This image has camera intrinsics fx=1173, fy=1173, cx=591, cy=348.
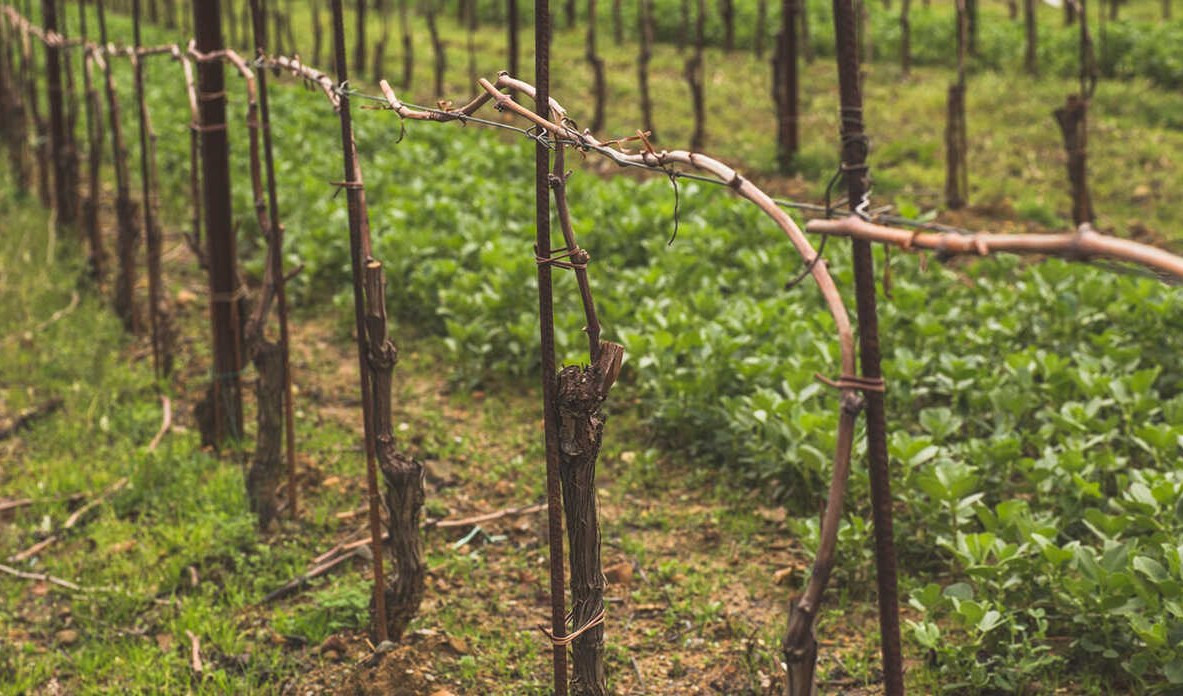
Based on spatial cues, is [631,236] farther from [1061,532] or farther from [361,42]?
[361,42]

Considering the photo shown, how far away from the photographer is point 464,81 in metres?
15.6

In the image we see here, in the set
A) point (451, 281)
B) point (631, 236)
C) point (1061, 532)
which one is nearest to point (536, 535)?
point (1061, 532)

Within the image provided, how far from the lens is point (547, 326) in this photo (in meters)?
2.29

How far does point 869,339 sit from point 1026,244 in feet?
1.28

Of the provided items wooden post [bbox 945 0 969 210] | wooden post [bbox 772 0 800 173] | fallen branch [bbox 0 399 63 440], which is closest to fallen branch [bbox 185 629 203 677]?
fallen branch [bbox 0 399 63 440]

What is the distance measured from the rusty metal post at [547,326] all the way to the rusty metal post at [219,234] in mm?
2429

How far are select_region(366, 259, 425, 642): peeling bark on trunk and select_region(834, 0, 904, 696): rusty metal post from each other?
1.63 meters

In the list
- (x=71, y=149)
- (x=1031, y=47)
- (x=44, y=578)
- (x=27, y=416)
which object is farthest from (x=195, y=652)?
(x=1031, y=47)

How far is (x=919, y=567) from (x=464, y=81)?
510 inches

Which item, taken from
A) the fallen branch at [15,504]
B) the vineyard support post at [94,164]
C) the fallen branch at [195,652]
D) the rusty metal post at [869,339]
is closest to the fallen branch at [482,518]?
the fallen branch at [195,652]

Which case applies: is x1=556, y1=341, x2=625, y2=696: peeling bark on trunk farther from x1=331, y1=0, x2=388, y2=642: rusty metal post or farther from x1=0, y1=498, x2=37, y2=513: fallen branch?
x1=0, y1=498, x2=37, y2=513: fallen branch

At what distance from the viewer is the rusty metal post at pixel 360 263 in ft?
9.77

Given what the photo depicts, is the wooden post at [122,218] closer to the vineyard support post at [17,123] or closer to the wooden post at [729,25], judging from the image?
the vineyard support post at [17,123]

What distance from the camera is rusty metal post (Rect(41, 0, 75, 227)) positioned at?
280 inches
